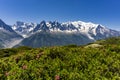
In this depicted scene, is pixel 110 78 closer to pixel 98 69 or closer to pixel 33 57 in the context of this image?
pixel 98 69

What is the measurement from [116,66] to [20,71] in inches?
295

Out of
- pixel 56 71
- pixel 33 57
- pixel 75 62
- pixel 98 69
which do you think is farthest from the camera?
pixel 33 57

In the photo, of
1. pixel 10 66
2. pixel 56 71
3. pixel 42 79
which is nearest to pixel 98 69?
pixel 56 71

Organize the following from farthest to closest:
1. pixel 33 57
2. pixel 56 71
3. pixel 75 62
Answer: pixel 33 57
pixel 75 62
pixel 56 71

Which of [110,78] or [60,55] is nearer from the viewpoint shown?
[110,78]

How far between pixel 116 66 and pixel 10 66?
8.54 m

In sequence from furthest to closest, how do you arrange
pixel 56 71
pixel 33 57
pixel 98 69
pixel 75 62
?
pixel 33 57
pixel 75 62
pixel 98 69
pixel 56 71

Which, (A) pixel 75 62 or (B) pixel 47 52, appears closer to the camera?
(A) pixel 75 62

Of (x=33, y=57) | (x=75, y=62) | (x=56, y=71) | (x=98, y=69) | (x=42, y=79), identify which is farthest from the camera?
(x=33, y=57)

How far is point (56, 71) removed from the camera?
17109mm

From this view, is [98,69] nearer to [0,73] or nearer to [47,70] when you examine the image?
[47,70]

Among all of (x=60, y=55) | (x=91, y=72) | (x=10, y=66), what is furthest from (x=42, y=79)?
(x=60, y=55)

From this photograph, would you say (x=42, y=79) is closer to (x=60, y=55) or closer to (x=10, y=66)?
(x=10, y=66)

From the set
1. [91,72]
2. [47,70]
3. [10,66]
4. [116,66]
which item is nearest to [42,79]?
[47,70]
